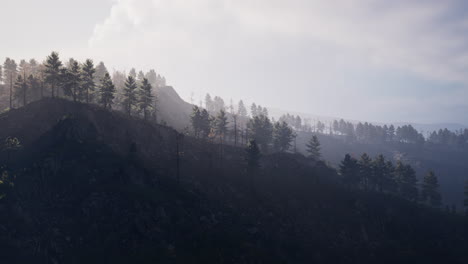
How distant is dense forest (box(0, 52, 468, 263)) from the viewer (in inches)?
1184

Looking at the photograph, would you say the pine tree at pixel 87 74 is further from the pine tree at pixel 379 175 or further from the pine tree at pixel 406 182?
the pine tree at pixel 406 182

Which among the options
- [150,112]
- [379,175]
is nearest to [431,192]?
[379,175]

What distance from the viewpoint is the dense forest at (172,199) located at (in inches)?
1184

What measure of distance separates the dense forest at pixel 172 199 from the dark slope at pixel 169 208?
197 millimetres

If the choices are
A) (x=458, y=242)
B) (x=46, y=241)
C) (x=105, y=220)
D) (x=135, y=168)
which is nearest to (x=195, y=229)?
(x=105, y=220)

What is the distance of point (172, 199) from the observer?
38.2 meters

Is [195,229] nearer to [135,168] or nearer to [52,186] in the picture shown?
[135,168]

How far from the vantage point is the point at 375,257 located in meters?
41.6

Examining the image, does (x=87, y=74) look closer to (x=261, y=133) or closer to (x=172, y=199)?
(x=172, y=199)

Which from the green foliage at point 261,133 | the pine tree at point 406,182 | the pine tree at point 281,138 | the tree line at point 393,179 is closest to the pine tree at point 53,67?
the green foliage at point 261,133

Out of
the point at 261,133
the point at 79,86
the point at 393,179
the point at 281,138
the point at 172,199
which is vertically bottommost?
the point at 393,179

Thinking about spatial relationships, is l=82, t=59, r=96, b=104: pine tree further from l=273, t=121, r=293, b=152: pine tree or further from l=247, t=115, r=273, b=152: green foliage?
l=273, t=121, r=293, b=152: pine tree

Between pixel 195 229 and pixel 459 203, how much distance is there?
Answer: 117 metres

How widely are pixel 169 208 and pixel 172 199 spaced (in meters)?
2.53
